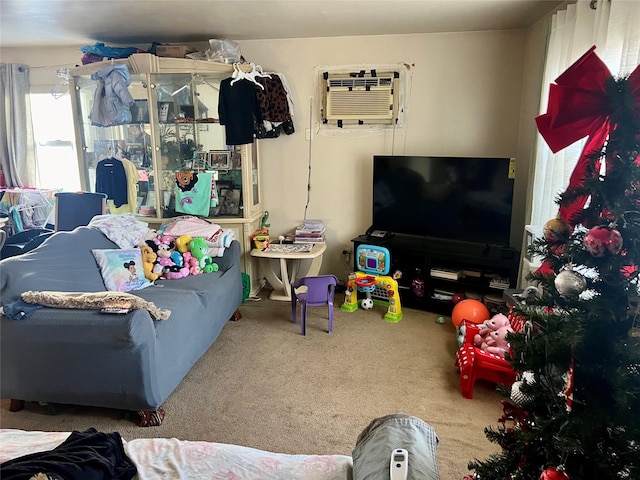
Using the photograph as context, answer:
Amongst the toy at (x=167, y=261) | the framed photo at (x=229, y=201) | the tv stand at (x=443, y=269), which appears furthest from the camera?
the framed photo at (x=229, y=201)

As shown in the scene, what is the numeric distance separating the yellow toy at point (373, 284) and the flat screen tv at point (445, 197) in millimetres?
375

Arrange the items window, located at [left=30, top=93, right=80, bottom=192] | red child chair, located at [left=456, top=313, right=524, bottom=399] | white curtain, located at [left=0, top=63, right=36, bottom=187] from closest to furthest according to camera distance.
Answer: red child chair, located at [left=456, top=313, right=524, bottom=399]
white curtain, located at [left=0, top=63, right=36, bottom=187]
window, located at [left=30, top=93, right=80, bottom=192]

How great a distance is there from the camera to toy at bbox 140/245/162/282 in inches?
122

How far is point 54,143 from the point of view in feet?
16.4

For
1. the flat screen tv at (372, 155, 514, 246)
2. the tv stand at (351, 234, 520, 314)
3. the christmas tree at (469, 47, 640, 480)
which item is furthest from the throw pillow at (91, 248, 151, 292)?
the christmas tree at (469, 47, 640, 480)

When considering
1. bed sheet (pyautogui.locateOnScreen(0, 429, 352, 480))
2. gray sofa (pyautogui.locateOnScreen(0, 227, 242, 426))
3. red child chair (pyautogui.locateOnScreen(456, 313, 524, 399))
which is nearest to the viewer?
bed sheet (pyautogui.locateOnScreen(0, 429, 352, 480))

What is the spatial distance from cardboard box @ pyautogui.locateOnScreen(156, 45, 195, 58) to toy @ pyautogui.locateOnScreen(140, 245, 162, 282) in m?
1.74

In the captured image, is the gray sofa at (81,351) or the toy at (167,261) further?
the toy at (167,261)

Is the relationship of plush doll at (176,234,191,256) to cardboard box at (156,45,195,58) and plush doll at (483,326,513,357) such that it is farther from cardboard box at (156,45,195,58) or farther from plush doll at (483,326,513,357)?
plush doll at (483,326,513,357)

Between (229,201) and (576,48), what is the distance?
281cm

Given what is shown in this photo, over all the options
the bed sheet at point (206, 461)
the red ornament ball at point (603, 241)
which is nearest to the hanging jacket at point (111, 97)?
the bed sheet at point (206, 461)

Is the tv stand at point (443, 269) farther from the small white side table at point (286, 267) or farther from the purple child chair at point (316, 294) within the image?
the purple child chair at point (316, 294)

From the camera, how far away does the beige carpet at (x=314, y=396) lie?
7.37 feet

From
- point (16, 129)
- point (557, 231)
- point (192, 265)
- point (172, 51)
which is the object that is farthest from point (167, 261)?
point (16, 129)
